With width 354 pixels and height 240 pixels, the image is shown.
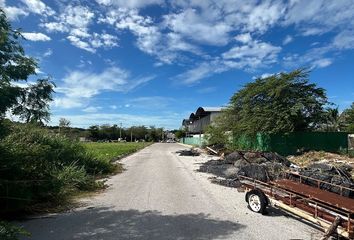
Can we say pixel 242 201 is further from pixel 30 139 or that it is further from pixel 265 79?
pixel 265 79

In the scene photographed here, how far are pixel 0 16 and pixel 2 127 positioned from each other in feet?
6.75

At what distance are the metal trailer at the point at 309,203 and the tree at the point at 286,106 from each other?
17640 millimetres

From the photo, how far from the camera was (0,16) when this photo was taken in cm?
629

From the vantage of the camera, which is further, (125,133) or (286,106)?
(125,133)

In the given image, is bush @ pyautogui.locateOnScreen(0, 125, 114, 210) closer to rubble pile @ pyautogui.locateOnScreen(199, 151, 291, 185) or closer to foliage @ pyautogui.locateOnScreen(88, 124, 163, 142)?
rubble pile @ pyautogui.locateOnScreen(199, 151, 291, 185)

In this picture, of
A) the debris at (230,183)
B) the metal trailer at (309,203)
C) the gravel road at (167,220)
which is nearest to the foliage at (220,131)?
the debris at (230,183)

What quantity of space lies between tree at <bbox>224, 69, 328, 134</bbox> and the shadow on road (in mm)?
20834

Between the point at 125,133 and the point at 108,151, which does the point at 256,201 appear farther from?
the point at 125,133

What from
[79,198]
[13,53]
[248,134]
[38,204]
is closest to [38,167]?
[38,204]

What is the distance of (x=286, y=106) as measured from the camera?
28.1 m

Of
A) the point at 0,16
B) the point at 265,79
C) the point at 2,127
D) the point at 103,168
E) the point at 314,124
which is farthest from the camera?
the point at 265,79

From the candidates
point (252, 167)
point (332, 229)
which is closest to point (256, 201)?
point (332, 229)

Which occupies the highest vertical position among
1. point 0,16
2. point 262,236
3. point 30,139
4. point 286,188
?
point 0,16

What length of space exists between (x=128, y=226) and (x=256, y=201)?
3.47 m
